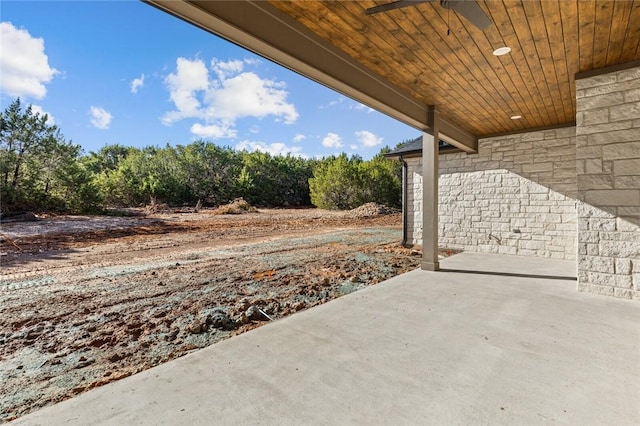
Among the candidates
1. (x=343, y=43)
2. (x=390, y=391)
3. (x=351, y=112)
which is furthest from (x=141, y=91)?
(x=390, y=391)

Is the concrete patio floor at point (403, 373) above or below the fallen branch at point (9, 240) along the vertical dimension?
below

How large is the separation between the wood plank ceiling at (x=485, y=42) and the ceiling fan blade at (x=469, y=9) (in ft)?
0.90

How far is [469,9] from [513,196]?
17.2ft

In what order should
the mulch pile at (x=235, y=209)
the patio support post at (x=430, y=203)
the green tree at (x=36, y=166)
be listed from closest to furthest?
1. the patio support post at (x=430, y=203)
2. the green tree at (x=36, y=166)
3. the mulch pile at (x=235, y=209)

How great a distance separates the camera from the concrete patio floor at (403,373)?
1.42m

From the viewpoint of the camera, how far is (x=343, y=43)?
2.70m

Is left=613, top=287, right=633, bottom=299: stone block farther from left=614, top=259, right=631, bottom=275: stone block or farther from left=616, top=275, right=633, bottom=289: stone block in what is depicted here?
left=614, top=259, right=631, bottom=275: stone block

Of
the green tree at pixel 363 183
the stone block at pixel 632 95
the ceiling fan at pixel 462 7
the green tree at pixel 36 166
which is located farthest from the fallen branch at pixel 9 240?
the green tree at pixel 363 183

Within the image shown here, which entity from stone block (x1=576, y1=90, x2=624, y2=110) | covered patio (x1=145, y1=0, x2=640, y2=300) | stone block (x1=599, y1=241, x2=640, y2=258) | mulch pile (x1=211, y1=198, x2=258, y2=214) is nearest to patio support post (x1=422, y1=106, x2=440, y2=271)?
covered patio (x1=145, y1=0, x2=640, y2=300)

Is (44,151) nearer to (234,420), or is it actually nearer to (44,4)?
(44,4)

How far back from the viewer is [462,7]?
192 cm

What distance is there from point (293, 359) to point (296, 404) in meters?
0.47

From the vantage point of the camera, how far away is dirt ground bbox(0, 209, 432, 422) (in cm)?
208

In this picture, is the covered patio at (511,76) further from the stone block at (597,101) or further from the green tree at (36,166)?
the green tree at (36,166)
